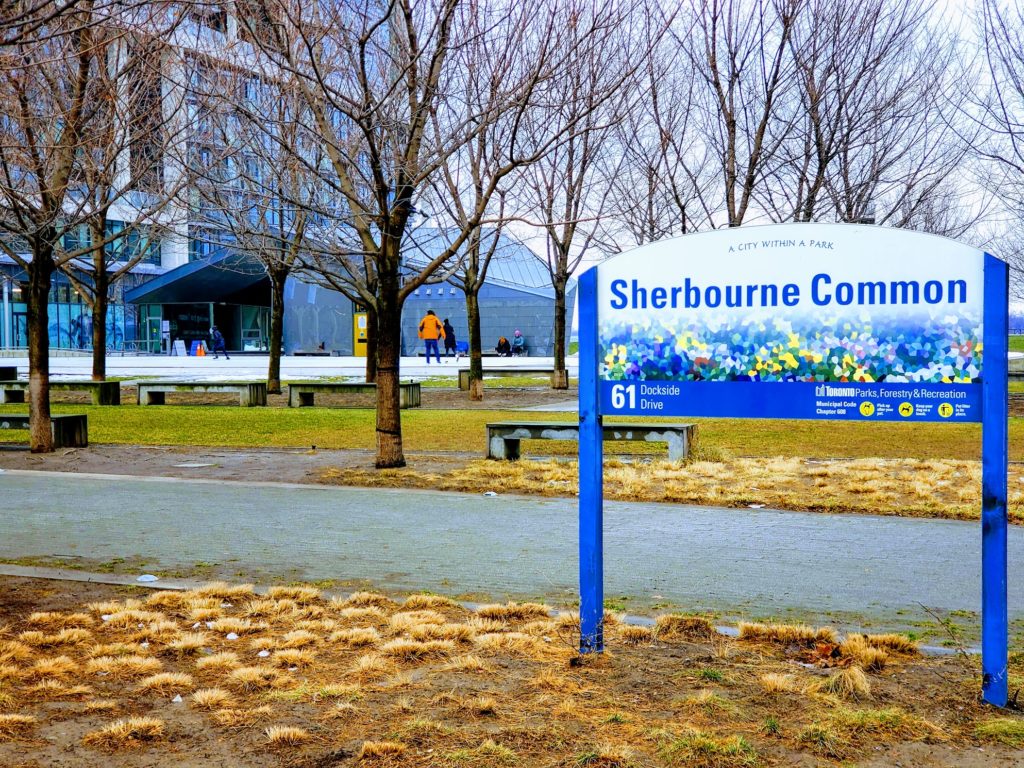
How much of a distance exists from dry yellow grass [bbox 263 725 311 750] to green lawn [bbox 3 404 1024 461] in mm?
9403

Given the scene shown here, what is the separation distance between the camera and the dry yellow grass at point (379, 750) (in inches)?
141

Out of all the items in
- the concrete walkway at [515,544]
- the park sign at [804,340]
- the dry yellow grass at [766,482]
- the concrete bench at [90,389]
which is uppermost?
the park sign at [804,340]

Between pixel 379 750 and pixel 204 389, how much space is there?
66.5 ft

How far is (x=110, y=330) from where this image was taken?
55.1 m

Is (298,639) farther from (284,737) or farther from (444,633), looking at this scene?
(284,737)

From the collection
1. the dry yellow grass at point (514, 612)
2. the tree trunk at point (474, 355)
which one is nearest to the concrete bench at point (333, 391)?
the tree trunk at point (474, 355)

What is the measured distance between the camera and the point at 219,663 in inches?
184

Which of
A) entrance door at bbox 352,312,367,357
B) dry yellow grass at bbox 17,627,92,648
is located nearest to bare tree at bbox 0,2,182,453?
dry yellow grass at bbox 17,627,92,648

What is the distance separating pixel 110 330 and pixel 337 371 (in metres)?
25.3

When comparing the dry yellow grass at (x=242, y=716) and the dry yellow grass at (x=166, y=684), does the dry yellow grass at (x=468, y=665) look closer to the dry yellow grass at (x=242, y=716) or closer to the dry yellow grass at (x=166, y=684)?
the dry yellow grass at (x=242, y=716)

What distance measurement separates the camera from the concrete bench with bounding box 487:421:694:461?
11.7m

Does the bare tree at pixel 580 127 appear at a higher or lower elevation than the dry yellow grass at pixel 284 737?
higher

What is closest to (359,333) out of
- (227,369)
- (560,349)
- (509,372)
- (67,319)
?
(227,369)

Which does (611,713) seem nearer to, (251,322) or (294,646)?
(294,646)
